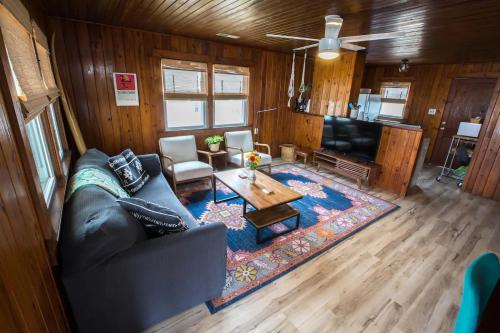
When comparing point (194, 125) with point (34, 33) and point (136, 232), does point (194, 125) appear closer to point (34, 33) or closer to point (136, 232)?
point (34, 33)

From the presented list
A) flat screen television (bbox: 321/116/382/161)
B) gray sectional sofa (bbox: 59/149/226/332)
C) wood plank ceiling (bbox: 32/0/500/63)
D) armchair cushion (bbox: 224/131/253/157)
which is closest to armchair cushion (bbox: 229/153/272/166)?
armchair cushion (bbox: 224/131/253/157)

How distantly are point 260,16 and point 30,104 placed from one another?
2.25 metres

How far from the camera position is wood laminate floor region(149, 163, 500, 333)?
1.67 meters

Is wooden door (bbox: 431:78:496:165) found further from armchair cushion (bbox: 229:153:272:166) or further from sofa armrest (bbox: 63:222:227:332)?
→ sofa armrest (bbox: 63:222:227:332)

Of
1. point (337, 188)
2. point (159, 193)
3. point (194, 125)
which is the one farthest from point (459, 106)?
point (159, 193)

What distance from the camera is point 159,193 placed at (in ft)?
8.64

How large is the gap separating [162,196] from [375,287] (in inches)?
88.9

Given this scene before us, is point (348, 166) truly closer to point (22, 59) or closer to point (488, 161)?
point (488, 161)

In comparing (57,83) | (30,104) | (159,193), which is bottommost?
(159,193)

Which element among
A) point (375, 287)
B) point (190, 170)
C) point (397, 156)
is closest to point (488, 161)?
point (397, 156)

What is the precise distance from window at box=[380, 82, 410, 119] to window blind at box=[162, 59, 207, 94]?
522 cm

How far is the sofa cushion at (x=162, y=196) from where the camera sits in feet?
7.41

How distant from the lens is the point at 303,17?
249 centimetres

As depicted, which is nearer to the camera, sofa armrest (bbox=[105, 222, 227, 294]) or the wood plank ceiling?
sofa armrest (bbox=[105, 222, 227, 294])
